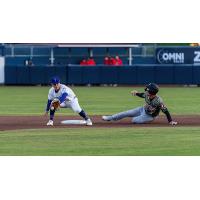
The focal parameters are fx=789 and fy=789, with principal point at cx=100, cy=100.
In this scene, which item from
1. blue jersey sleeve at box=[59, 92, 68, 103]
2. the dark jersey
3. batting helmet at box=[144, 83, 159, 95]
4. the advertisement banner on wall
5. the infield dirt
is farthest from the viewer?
the advertisement banner on wall

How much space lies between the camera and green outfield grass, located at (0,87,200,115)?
29.1 m

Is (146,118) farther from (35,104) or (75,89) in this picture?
(75,89)

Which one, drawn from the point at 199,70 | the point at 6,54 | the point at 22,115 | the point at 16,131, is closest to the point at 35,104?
the point at 22,115

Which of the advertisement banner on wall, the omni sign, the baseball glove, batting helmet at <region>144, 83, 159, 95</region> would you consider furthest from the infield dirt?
the omni sign

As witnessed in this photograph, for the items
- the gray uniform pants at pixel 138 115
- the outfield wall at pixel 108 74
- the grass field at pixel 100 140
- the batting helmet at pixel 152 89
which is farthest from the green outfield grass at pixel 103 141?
the outfield wall at pixel 108 74

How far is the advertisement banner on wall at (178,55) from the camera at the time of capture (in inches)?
Result: 1982

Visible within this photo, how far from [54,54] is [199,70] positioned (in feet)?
35.1

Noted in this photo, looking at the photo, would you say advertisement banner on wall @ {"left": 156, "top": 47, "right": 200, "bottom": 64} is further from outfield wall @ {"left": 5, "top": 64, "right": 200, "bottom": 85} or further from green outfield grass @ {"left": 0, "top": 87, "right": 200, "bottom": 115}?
green outfield grass @ {"left": 0, "top": 87, "right": 200, "bottom": 115}

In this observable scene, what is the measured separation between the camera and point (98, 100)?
34.8 metres

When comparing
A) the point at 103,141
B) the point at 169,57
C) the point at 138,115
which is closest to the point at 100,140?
the point at 103,141

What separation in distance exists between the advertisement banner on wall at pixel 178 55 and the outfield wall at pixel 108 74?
14.4 ft

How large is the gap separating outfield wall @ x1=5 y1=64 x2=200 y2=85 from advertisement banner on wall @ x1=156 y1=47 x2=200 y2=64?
4392 mm

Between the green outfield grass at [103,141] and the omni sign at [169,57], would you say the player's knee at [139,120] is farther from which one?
the omni sign at [169,57]

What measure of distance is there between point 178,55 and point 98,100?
56.5ft
